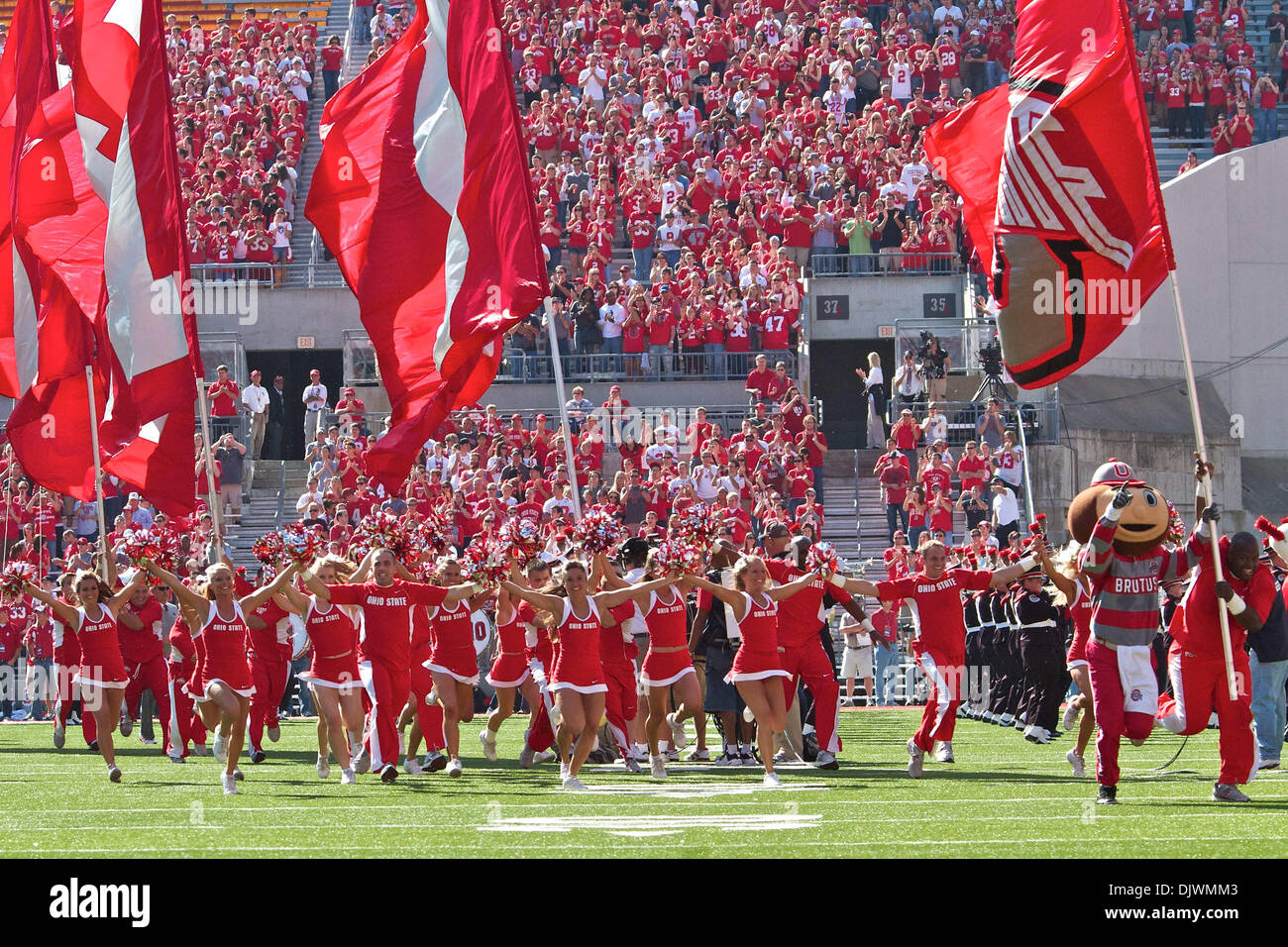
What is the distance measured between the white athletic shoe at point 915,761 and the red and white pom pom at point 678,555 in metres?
1.88

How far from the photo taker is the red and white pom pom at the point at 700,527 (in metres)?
13.0

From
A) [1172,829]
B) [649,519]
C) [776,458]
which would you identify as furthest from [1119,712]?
[776,458]

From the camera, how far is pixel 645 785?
12.5 m

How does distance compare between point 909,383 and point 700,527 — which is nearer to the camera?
point 700,527

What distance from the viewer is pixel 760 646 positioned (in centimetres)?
1248

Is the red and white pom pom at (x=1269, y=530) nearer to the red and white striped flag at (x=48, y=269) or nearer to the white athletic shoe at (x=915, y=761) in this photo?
the white athletic shoe at (x=915, y=761)

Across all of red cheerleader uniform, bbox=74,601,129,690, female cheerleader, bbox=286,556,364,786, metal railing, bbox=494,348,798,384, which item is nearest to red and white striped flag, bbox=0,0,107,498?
red cheerleader uniform, bbox=74,601,129,690

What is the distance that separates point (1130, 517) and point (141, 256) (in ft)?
28.1

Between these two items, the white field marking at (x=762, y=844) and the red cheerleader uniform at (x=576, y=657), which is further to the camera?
the red cheerleader uniform at (x=576, y=657)

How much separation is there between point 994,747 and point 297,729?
289 inches

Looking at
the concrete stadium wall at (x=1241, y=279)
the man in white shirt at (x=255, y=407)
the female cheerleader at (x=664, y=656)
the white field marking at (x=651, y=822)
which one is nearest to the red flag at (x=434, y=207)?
the female cheerleader at (x=664, y=656)

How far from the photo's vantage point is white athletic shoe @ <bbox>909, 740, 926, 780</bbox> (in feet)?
42.1

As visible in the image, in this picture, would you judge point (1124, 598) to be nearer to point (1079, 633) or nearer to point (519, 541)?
point (1079, 633)

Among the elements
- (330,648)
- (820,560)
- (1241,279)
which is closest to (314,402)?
(1241,279)
